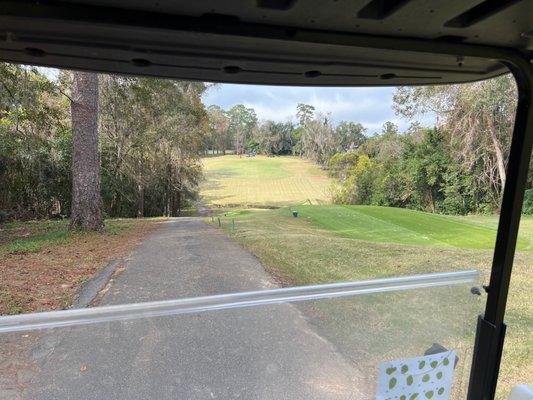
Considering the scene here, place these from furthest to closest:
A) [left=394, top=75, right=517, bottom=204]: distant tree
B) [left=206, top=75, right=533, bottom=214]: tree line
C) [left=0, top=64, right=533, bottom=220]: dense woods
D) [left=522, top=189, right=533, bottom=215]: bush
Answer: [left=522, top=189, right=533, bottom=215]: bush < [left=206, top=75, right=533, bottom=214]: tree line < [left=394, top=75, right=517, bottom=204]: distant tree < [left=0, top=64, right=533, bottom=220]: dense woods

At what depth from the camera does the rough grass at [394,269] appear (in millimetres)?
2041

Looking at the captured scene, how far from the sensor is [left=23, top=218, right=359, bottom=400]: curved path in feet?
5.72

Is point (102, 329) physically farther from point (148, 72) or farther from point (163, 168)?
point (163, 168)

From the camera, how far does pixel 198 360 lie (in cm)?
208

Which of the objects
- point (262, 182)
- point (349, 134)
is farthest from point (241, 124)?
point (349, 134)

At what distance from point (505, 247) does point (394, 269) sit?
271 inches

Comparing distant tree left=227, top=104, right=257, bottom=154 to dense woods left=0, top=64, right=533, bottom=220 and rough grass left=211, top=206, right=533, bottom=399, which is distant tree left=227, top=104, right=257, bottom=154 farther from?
rough grass left=211, top=206, right=533, bottom=399

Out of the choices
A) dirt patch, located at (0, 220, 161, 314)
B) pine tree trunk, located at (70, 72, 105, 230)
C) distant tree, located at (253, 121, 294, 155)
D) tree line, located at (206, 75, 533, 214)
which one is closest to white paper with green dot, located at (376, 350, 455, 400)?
dirt patch, located at (0, 220, 161, 314)

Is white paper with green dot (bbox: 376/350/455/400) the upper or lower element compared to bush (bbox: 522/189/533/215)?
upper

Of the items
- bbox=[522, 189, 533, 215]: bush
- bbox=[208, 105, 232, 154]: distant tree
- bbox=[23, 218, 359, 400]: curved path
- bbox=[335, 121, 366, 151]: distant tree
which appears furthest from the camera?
bbox=[335, 121, 366, 151]: distant tree

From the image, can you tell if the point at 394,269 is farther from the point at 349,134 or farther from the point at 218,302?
the point at 349,134

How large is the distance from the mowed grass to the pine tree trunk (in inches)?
895

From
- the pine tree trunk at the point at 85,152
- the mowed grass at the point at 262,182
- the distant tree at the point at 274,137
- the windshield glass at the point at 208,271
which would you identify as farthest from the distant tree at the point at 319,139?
the pine tree trunk at the point at 85,152

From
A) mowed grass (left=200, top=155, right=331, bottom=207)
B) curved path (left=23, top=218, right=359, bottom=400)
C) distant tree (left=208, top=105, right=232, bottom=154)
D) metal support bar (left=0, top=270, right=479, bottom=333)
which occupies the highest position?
distant tree (left=208, top=105, right=232, bottom=154)
